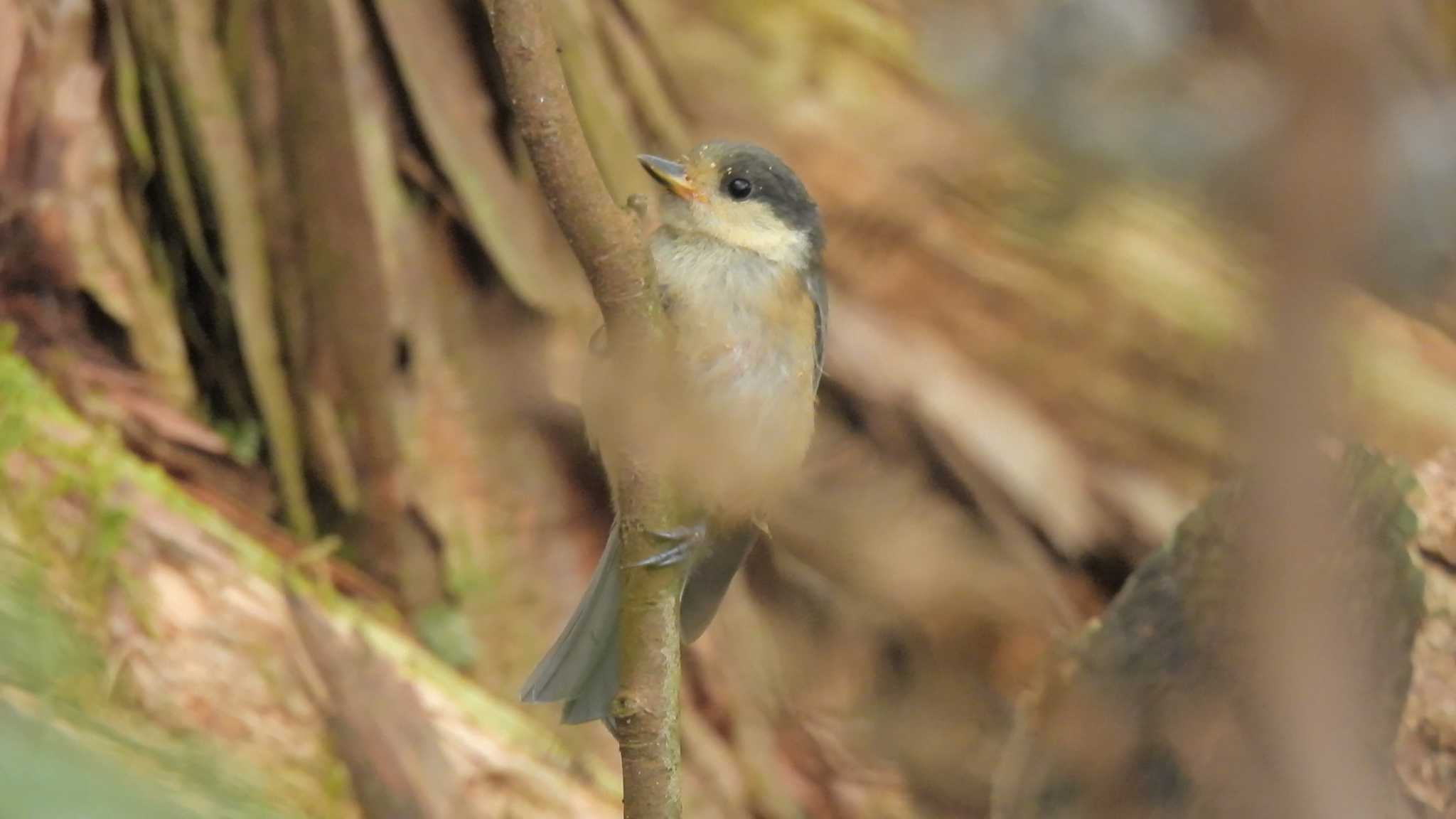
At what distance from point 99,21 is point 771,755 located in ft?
4.74

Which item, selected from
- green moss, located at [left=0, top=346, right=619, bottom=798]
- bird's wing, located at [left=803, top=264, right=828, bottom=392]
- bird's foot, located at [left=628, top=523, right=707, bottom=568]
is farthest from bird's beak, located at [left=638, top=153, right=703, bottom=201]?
green moss, located at [left=0, top=346, right=619, bottom=798]

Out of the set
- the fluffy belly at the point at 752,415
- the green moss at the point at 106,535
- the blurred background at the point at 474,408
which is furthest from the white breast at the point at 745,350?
the green moss at the point at 106,535

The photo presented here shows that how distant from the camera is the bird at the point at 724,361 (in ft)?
4.27

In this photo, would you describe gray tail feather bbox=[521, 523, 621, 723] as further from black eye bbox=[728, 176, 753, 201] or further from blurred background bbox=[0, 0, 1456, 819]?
blurred background bbox=[0, 0, 1456, 819]

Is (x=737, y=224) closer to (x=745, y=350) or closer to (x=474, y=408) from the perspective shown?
(x=745, y=350)

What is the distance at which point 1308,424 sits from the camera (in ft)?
1.36

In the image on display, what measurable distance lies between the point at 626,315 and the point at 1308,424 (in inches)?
23.9

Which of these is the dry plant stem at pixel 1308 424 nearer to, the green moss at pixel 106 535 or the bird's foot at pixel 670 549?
the bird's foot at pixel 670 549

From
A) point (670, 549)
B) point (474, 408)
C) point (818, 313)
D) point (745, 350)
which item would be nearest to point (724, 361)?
point (745, 350)

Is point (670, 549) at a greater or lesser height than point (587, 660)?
greater

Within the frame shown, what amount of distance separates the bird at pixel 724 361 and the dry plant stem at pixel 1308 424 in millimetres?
684

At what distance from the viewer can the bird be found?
1303mm

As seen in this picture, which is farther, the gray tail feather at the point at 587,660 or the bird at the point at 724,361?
the gray tail feather at the point at 587,660

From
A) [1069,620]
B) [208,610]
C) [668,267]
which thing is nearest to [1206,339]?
[668,267]
